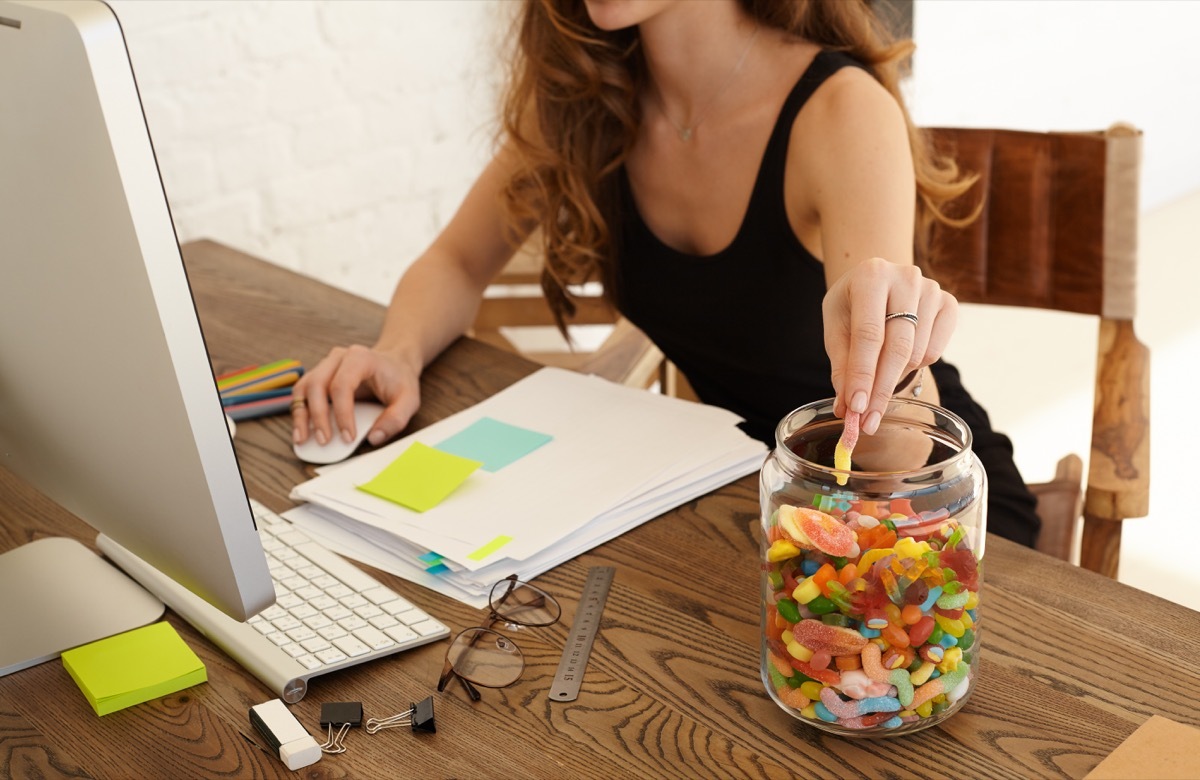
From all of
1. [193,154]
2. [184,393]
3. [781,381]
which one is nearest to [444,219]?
[193,154]

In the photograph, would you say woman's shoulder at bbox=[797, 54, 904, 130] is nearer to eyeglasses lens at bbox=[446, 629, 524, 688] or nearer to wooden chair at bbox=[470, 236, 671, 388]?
wooden chair at bbox=[470, 236, 671, 388]

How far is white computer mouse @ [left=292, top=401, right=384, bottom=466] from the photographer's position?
3.68 feet

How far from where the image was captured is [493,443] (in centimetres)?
110

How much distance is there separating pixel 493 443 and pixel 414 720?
40 cm

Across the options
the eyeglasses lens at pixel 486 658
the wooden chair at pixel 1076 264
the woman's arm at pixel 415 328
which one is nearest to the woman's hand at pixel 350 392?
the woman's arm at pixel 415 328

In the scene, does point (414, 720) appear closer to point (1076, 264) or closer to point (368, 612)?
point (368, 612)

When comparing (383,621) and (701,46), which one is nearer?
(383,621)

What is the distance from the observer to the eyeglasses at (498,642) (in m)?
0.79

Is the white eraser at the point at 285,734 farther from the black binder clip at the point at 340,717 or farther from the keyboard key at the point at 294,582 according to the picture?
the keyboard key at the point at 294,582

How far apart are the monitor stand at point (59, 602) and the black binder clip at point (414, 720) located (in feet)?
0.75

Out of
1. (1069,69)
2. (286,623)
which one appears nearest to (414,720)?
(286,623)

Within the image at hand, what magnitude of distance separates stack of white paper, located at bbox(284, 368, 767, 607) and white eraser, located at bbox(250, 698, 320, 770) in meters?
0.18

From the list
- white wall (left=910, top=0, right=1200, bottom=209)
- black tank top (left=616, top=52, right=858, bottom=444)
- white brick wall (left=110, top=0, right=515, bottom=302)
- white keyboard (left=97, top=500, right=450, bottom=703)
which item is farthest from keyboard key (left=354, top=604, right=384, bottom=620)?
white wall (left=910, top=0, right=1200, bottom=209)

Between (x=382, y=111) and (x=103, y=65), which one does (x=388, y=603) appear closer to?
(x=103, y=65)
